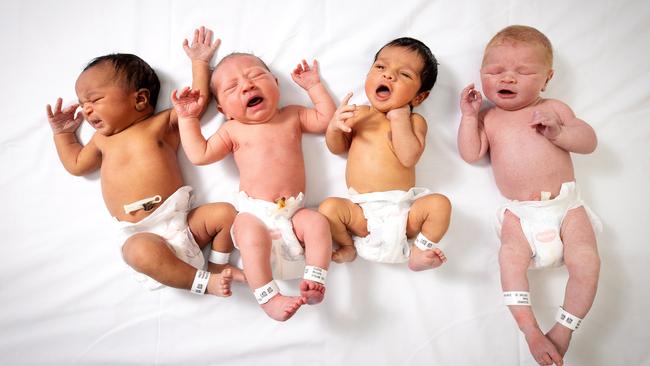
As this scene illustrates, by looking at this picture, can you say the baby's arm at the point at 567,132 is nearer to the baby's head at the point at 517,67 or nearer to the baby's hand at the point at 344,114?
the baby's head at the point at 517,67

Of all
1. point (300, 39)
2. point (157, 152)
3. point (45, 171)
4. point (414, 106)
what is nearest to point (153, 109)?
point (157, 152)

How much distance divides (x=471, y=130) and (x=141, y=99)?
1.25 metres

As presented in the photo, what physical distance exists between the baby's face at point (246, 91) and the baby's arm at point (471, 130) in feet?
2.31

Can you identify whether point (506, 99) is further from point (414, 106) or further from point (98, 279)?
point (98, 279)

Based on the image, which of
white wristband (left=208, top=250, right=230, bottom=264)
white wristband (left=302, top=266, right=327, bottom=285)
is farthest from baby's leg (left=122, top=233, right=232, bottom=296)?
white wristband (left=302, top=266, right=327, bottom=285)

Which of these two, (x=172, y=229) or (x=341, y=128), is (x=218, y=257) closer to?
(x=172, y=229)

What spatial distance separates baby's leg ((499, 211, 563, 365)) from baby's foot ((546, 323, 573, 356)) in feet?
0.13

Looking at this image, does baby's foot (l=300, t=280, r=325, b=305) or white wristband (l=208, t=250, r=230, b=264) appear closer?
baby's foot (l=300, t=280, r=325, b=305)

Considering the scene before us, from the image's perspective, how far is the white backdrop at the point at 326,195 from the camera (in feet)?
5.33

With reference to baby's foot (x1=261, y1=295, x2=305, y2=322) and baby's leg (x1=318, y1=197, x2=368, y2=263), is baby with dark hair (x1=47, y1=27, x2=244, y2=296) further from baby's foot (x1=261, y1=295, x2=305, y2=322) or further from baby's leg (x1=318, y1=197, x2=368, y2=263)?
baby's leg (x1=318, y1=197, x2=368, y2=263)

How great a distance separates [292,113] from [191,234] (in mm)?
585

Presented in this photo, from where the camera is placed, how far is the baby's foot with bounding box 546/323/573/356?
57.5 inches

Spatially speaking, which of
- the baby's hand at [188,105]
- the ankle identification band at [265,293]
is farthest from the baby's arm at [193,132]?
the ankle identification band at [265,293]

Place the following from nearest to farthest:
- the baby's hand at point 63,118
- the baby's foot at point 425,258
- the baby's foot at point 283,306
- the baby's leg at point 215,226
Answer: the baby's foot at point 283,306, the baby's foot at point 425,258, the baby's leg at point 215,226, the baby's hand at point 63,118
